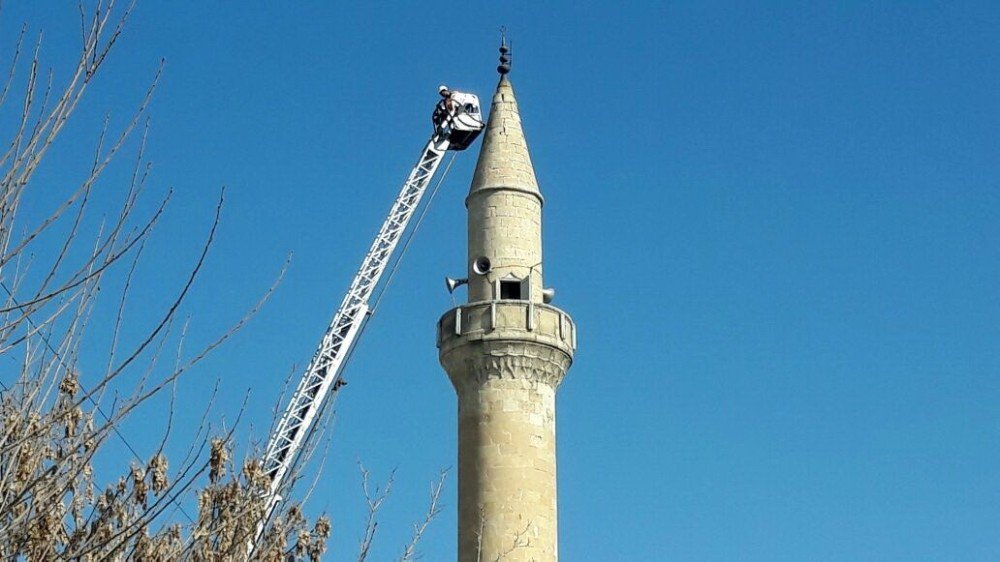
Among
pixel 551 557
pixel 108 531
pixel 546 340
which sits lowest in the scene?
pixel 108 531

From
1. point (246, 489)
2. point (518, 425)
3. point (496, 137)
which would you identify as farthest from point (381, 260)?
point (246, 489)

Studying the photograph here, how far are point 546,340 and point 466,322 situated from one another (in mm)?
1155

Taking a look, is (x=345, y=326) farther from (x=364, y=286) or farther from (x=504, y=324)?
(x=504, y=324)

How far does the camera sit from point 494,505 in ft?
67.2

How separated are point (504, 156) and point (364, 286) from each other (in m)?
15.4

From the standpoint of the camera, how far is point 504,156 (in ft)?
76.7

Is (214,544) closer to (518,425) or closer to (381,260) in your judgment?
(518,425)

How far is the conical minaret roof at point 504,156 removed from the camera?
23.1 meters

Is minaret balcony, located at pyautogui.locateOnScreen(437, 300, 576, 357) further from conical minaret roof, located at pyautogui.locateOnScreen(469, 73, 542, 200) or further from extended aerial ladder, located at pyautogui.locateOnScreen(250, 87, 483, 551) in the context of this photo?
extended aerial ladder, located at pyautogui.locateOnScreen(250, 87, 483, 551)

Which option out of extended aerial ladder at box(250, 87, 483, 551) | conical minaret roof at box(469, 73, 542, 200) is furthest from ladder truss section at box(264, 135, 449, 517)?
conical minaret roof at box(469, 73, 542, 200)

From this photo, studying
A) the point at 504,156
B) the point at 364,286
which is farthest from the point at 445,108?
the point at 504,156

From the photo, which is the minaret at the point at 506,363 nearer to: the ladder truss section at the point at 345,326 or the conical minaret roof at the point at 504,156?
the conical minaret roof at the point at 504,156

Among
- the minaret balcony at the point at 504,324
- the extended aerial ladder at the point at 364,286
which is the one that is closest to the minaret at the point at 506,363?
the minaret balcony at the point at 504,324

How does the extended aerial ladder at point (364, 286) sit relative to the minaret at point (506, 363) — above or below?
above
